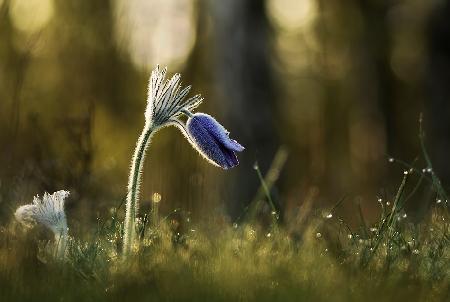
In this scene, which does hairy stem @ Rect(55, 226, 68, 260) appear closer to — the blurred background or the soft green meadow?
the soft green meadow

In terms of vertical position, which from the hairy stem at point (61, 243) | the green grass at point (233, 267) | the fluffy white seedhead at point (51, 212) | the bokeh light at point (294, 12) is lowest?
the green grass at point (233, 267)

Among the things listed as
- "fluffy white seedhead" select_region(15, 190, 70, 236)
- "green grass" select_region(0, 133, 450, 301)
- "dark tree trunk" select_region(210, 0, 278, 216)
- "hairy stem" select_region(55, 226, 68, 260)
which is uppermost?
"dark tree trunk" select_region(210, 0, 278, 216)

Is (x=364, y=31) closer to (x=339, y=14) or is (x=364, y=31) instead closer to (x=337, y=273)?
(x=339, y=14)

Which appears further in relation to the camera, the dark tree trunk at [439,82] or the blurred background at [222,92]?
the dark tree trunk at [439,82]

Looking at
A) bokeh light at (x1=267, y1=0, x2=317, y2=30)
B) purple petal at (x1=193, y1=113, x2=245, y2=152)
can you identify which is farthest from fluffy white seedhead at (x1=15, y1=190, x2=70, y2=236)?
bokeh light at (x1=267, y1=0, x2=317, y2=30)

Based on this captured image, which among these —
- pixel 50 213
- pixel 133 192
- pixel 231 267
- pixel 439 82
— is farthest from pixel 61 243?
pixel 439 82

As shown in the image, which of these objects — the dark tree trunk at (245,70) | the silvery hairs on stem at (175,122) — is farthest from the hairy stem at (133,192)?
the dark tree trunk at (245,70)

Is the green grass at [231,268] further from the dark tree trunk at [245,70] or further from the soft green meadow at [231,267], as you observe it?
the dark tree trunk at [245,70]
